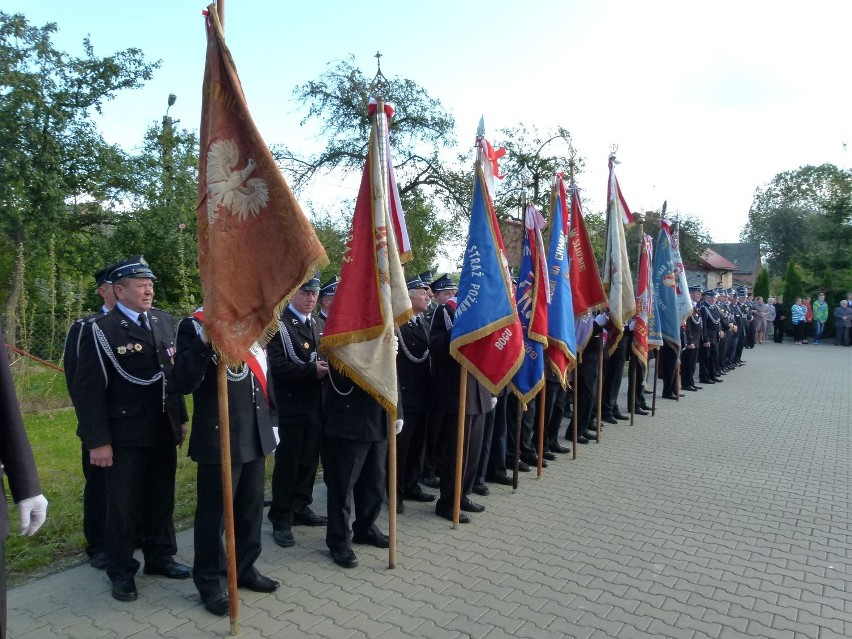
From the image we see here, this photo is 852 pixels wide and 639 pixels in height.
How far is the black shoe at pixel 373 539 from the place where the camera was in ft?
15.8

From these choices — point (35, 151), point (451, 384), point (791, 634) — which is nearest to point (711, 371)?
point (451, 384)

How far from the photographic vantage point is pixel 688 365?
13.1 metres

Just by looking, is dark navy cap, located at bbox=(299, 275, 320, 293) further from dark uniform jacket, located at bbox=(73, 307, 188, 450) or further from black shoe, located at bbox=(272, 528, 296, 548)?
black shoe, located at bbox=(272, 528, 296, 548)

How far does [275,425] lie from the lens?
13.6 ft

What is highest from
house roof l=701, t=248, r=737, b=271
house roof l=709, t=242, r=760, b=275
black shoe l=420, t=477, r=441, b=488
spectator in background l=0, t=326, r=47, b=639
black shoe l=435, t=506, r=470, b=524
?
house roof l=709, t=242, r=760, b=275

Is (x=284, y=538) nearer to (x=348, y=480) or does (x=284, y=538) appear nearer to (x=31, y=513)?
(x=348, y=480)

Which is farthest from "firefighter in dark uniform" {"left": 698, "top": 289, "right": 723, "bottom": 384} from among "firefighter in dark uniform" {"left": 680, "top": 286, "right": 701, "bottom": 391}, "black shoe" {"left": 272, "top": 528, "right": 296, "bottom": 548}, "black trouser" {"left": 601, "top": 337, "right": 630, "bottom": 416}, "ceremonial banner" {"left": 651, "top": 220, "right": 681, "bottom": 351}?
"black shoe" {"left": 272, "top": 528, "right": 296, "bottom": 548}

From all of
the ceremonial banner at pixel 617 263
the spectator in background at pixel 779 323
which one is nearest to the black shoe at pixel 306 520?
the ceremonial banner at pixel 617 263

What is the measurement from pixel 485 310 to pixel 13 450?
3791mm

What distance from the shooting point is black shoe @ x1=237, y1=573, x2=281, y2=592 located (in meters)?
4.01

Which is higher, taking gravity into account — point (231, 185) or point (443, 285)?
point (231, 185)

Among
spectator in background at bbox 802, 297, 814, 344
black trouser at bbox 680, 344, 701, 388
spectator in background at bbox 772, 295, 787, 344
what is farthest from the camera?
spectator in background at bbox 772, 295, 787, 344

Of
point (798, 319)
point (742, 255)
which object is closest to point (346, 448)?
point (798, 319)

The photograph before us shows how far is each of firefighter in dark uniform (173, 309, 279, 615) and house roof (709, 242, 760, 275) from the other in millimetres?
69062
